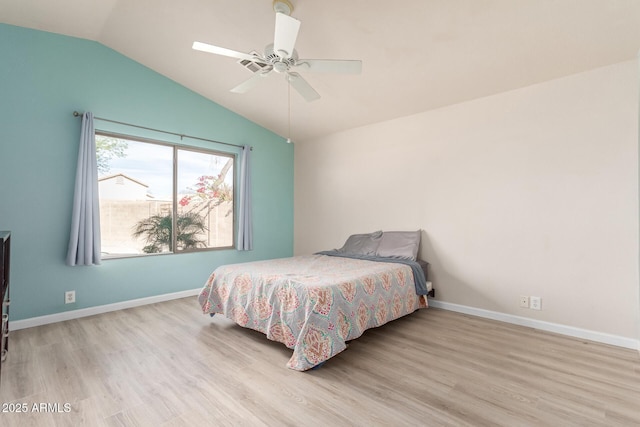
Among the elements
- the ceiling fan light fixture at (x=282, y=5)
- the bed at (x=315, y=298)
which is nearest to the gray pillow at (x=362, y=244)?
the bed at (x=315, y=298)

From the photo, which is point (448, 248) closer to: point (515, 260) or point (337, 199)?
point (515, 260)

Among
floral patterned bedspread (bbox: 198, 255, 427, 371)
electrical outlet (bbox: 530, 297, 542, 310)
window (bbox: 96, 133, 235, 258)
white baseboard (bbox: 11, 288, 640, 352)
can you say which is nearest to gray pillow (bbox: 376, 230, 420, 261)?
floral patterned bedspread (bbox: 198, 255, 427, 371)

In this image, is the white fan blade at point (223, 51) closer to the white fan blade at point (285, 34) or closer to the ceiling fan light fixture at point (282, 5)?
the white fan blade at point (285, 34)

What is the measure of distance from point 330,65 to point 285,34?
0.45 metres

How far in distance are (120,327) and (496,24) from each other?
14.0 feet

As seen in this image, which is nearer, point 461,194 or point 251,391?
point 251,391

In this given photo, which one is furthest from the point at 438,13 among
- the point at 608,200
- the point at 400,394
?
the point at 400,394

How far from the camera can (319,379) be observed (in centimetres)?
210

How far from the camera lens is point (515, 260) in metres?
3.18

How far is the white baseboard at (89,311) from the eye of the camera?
3.00m

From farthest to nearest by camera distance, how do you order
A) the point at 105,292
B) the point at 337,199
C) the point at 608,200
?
the point at 337,199 → the point at 105,292 → the point at 608,200

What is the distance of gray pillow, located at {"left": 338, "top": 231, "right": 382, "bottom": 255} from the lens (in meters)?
4.13

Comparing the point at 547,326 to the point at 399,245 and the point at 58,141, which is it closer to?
the point at 399,245

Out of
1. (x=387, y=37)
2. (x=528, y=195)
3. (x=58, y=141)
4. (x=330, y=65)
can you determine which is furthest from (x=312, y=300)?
(x=58, y=141)
